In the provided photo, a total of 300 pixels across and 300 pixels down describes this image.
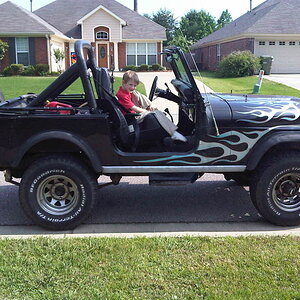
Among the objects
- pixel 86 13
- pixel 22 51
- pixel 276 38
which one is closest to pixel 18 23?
pixel 22 51

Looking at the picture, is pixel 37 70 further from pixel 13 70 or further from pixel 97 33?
pixel 97 33

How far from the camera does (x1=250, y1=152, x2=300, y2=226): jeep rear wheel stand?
4150 millimetres

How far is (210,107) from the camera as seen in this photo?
423 cm

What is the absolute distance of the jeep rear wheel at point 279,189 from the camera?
4.15 m

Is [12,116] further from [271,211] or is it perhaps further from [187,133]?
[271,211]

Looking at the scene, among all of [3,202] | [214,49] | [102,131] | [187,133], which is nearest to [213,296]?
[102,131]

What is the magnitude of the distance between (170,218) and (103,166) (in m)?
0.99

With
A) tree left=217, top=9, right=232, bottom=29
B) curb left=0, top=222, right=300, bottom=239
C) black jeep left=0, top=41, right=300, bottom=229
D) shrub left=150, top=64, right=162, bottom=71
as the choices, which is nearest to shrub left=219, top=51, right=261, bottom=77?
shrub left=150, top=64, right=162, bottom=71

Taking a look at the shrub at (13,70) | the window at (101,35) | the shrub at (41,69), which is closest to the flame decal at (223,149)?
the shrub at (41,69)

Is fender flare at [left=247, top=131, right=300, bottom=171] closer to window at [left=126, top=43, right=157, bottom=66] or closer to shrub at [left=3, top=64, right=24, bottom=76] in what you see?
shrub at [left=3, top=64, right=24, bottom=76]

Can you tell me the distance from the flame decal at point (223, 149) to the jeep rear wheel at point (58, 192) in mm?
641

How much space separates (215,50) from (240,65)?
569 inches

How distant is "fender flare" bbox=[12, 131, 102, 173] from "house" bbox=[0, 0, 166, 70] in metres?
28.7

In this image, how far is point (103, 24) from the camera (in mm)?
35281
